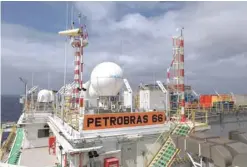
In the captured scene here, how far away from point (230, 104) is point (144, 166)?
21.1 m

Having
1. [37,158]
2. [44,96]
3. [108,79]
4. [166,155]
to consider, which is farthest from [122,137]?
[44,96]

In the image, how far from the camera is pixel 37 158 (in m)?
17.9

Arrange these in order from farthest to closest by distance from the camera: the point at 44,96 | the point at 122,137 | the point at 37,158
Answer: the point at 44,96, the point at 37,158, the point at 122,137

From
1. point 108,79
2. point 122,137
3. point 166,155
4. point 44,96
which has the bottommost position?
point 166,155

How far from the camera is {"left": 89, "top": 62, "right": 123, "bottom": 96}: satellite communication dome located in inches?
622

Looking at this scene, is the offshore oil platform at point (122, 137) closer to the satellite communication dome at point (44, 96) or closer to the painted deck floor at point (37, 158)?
the painted deck floor at point (37, 158)

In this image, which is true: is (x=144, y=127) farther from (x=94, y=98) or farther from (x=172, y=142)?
(x=94, y=98)

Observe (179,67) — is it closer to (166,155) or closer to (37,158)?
(166,155)

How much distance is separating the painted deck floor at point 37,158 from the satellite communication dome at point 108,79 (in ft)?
21.1

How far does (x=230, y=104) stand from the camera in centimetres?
3075

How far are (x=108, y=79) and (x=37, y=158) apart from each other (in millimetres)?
8815

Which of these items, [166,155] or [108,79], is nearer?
[166,155]

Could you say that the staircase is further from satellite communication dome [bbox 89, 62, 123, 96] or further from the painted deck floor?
the painted deck floor

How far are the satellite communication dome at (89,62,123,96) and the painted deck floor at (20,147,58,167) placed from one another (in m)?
6.42
